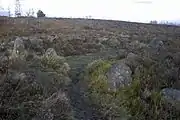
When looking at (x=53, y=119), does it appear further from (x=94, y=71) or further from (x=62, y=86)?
(x=94, y=71)

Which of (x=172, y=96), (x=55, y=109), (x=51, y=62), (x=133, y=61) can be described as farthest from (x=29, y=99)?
(x=133, y=61)

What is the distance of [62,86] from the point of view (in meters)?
10.2

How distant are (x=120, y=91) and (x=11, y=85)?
3.53 m

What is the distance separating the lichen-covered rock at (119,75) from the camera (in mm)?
10797

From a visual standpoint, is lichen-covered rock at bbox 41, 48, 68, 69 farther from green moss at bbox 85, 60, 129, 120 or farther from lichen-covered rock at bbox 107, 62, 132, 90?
lichen-covered rock at bbox 107, 62, 132, 90

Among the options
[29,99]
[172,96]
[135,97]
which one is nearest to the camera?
[29,99]

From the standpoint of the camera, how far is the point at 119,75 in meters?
11.1

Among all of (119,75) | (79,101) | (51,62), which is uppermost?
(51,62)

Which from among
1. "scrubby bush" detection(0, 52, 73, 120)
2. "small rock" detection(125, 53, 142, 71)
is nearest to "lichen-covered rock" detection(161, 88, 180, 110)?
"small rock" detection(125, 53, 142, 71)

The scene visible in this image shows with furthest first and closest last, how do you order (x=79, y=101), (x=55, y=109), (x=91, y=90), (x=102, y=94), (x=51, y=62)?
(x=51, y=62) < (x=91, y=90) < (x=102, y=94) < (x=79, y=101) < (x=55, y=109)

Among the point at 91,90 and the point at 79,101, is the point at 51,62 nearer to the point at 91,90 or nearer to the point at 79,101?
the point at 91,90

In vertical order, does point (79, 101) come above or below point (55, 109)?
below

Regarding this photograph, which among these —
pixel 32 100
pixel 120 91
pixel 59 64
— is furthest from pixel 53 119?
pixel 59 64

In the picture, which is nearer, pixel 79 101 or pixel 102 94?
pixel 79 101
